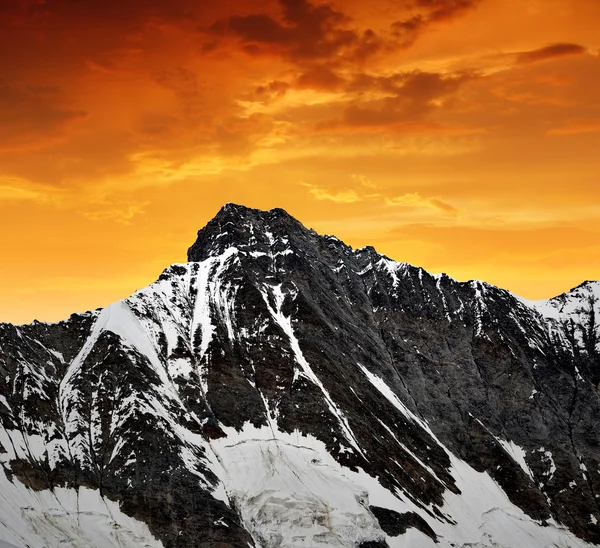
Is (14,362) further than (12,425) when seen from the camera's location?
Yes

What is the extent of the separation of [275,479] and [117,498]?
32.9 m

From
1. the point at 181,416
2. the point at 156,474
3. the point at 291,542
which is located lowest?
the point at 291,542

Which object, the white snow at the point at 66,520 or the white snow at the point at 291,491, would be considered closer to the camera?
the white snow at the point at 66,520

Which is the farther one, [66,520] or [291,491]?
[291,491]

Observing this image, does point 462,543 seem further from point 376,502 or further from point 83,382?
point 83,382

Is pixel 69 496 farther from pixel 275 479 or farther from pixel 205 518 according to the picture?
pixel 275 479

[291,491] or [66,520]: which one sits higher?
[291,491]

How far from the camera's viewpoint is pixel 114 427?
186 metres

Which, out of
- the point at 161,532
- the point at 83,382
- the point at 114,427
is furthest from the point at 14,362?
the point at 161,532

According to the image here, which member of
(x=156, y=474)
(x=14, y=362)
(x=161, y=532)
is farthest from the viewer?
(x=14, y=362)

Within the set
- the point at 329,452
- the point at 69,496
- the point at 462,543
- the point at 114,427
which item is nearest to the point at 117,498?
the point at 69,496

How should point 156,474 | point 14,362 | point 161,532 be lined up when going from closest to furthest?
point 161,532 < point 156,474 < point 14,362

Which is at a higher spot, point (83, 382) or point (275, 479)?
point (83, 382)

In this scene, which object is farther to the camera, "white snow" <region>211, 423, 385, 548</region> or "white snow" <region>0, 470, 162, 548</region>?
"white snow" <region>211, 423, 385, 548</region>
